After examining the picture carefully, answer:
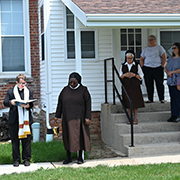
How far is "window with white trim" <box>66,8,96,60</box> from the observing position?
10.6 meters

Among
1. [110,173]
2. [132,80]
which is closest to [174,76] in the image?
[132,80]

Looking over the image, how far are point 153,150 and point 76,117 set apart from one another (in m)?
1.79

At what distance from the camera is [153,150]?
8203 millimetres

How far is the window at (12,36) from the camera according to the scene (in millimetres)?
11438

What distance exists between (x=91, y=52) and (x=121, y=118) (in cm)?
224

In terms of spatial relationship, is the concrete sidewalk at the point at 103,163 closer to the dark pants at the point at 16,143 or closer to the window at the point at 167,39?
the dark pants at the point at 16,143

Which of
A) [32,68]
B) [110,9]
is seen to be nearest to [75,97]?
[110,9]

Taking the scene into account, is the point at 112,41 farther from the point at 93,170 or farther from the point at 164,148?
the point at 93,170

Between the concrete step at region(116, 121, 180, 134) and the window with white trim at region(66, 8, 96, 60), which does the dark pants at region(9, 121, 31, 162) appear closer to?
the concrete step at region(116, 121, 180, 134)

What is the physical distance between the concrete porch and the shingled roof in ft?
7.90

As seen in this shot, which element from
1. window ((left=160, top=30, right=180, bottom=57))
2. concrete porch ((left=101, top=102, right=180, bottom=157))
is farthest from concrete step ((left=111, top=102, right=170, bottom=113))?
window ((left=160, top=30, right=180, bottom=57))

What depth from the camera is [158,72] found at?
32.8 ft

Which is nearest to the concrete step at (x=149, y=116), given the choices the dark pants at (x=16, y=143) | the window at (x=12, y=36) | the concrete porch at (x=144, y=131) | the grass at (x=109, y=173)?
the concrete porch at (x=144, y=131)

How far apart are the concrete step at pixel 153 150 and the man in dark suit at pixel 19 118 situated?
210 cm
